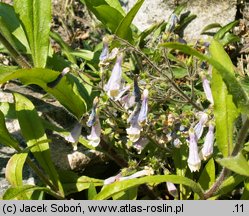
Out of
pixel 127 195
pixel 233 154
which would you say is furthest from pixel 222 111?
pixel 127 195

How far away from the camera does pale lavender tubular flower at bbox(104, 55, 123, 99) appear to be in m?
3.43

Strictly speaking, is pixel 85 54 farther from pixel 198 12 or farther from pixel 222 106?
pixel 222 106

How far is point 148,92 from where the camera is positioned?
11.3 ft

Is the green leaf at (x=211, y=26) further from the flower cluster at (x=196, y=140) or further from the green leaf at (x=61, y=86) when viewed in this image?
the flower cluster at (x=196, y=140)

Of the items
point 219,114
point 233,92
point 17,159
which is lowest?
point 17,159

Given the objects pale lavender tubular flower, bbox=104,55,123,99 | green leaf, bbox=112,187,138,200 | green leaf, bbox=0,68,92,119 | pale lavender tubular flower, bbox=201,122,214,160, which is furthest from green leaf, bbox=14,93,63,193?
pale lavender tubular flower, bbox=201,122,214,160

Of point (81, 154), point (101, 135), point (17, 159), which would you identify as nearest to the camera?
point (17, 159)

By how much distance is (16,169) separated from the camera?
376 centimetres

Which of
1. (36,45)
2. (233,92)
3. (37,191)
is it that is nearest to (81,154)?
(37,191)

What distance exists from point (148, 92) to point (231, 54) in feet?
7.95

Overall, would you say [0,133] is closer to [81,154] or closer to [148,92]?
[81,154]

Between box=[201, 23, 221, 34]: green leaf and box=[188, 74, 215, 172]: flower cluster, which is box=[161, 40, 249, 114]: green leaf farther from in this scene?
box=[201, 23, 221, 34]: green leaf

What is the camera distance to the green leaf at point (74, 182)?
4078 millimetres

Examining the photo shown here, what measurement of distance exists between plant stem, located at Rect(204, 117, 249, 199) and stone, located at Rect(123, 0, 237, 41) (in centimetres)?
241
